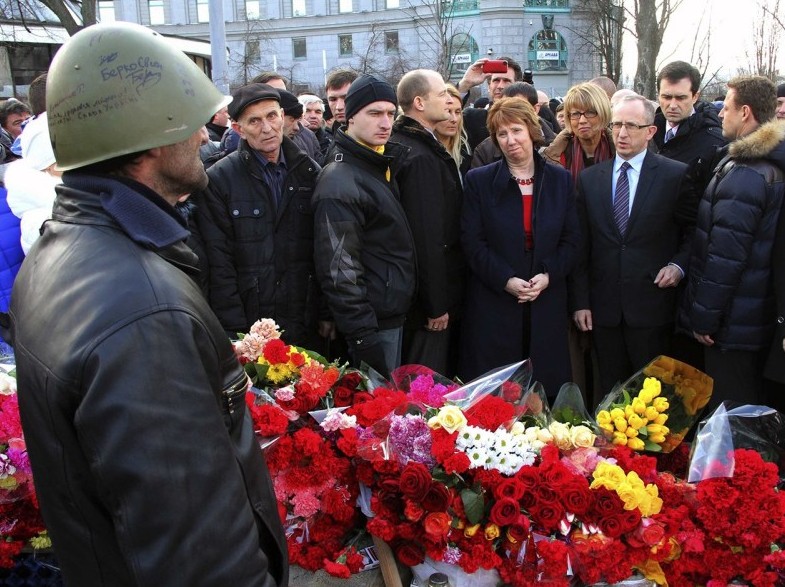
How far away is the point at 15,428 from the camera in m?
2.58

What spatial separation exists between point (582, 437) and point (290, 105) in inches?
156

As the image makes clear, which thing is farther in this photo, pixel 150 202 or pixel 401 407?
pixel 401 407

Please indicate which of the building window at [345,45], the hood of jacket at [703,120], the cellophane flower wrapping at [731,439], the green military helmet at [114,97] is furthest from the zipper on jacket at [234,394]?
the building window at [345,45]

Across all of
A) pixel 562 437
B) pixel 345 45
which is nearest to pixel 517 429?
pixel 562 437

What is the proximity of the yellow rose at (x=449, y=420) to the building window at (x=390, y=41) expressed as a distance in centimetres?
4364

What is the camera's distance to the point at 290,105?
561 centimetres

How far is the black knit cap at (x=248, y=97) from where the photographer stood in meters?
3.88

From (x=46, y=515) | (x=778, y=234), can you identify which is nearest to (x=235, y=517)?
(x=46, y=515)

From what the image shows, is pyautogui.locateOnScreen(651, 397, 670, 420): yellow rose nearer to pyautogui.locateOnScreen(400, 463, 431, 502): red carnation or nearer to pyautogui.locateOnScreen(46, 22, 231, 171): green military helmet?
pyautogui.locateOnScreen(400, 463, 431, 502): red carnation

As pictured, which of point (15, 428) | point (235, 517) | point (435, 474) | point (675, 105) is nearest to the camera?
point (235, 517)

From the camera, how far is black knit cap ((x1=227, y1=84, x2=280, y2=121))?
388cm

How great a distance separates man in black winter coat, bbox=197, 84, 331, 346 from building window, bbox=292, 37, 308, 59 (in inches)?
1926

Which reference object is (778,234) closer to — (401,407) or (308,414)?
(401,407)

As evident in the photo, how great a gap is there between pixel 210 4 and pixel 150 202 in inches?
334
